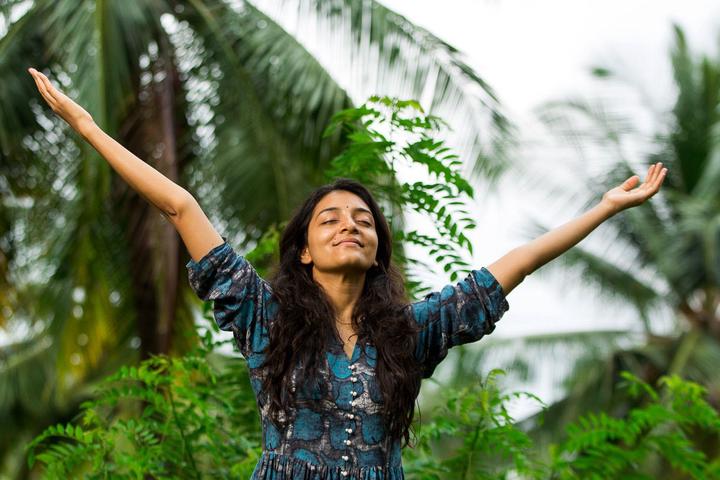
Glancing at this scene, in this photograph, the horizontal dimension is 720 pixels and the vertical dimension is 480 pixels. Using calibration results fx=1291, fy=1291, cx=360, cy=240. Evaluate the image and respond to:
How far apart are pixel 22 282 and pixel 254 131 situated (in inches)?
102

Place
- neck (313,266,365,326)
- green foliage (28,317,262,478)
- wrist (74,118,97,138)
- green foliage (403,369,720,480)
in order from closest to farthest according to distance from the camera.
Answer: wrist (74,118,97,138) < neck (313,266,365,326) < green foliage (28,317,262,478) < green foliage (403,369,720,480)

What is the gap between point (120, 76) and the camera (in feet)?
28.4

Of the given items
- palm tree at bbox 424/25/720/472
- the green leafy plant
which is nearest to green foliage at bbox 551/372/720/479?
the green leafy plant

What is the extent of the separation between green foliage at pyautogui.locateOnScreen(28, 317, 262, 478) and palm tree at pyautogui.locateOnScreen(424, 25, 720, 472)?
9981 millimetres

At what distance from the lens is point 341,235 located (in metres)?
3.40

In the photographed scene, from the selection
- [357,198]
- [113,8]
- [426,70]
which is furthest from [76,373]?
[357,198]

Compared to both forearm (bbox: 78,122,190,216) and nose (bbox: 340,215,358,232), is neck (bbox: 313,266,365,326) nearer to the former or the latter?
nose (bbox: 340,215,358,232)

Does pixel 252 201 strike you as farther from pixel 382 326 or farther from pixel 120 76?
pixel 382 326

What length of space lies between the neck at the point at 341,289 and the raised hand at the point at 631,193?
2.28 ft

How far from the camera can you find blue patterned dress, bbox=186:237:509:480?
10.5 feet

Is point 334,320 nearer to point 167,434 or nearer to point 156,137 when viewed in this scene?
point 167,434

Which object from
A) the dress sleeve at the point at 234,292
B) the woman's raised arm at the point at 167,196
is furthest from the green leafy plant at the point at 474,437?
the woman's raised arm at the point at 167,196

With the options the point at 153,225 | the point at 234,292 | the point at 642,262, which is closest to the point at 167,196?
the point at 234,292

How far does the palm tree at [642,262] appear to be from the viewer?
14.4 m
